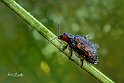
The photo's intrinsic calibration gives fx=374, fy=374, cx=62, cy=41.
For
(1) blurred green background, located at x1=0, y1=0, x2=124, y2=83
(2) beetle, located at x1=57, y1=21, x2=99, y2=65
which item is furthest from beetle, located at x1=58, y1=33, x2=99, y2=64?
(1) blurred green background, located at x1=0, y1=0, x2=124, y2=83

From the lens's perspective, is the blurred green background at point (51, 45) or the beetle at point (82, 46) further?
the blurred green background at point (51, 45)

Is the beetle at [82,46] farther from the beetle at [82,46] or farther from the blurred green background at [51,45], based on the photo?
the blurred green background at [51,45]

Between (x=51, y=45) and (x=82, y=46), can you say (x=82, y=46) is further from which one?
(x=51, y=45)

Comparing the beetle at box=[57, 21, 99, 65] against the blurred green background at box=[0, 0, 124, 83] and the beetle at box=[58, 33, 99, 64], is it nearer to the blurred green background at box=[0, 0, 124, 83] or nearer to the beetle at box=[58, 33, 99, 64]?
the beetle at box=[58, 33, 99, 64]

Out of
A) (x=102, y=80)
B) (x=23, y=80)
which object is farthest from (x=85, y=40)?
(x=23, y=80)

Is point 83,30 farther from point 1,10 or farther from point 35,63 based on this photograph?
point 1,10

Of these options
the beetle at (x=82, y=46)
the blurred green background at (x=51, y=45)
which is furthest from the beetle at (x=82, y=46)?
the blurred green background at (x=51, y=45)

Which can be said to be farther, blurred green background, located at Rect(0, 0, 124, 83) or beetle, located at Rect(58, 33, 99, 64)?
blurred green background, located at Rect(0, 0, 124, 83)

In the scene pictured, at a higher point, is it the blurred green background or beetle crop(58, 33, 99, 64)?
the blurred green background

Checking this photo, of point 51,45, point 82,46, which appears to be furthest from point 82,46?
point 51,45
